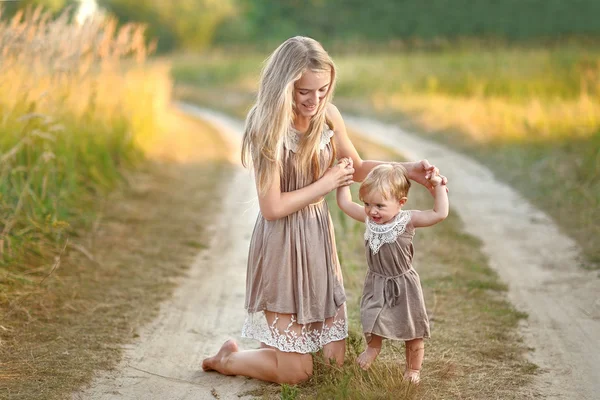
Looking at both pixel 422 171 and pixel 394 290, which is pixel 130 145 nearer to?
pixel 422 171

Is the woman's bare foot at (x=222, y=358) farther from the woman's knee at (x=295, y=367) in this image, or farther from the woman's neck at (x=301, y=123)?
the woman's neck at (x=301, y=123)

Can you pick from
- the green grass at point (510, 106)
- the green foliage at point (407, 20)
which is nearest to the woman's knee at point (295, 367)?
the green grass at point (510, 106)

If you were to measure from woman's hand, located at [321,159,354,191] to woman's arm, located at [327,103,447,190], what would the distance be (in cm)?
10

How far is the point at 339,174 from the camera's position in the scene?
147 inches

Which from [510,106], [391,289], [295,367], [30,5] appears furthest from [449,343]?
[510,106]

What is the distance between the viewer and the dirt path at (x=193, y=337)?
3.83 m

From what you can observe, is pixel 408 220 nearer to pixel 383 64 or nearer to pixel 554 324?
pixel 554 324

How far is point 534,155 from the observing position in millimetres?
9500

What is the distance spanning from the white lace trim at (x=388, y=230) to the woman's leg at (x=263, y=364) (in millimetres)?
598

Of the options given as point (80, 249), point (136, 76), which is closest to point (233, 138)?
point (136, 76)

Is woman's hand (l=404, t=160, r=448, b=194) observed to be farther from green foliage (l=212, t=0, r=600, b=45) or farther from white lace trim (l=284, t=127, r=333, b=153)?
green foliage (l=212, t=0, r=600, b=45)

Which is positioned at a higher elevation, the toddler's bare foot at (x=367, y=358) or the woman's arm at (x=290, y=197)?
the woman's arm at (x=290, y=197)

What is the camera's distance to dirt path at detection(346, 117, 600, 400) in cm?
396

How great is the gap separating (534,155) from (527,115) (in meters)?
1.85
